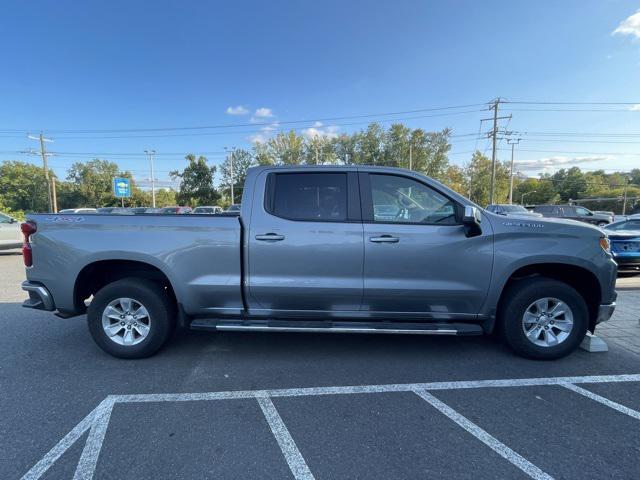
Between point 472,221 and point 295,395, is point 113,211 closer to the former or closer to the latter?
point 295,395

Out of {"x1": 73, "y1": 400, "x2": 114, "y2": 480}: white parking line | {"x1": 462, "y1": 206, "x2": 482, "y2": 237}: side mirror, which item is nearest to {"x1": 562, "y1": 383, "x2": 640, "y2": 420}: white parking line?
{"x1": 462, "y1": 206, "x2": 482, "y2": 237}: side mirror

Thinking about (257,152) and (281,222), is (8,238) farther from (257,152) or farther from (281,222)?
(257,152)

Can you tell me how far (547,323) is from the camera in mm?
3725

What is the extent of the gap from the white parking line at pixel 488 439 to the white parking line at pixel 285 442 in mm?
1233

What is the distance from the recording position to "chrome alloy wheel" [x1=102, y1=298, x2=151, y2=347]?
3.74 meters

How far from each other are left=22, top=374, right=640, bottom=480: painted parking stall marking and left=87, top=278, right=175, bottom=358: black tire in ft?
2.44

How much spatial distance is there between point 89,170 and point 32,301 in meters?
82.2

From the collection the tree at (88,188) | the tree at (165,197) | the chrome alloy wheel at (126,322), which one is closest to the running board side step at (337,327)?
the chrome alloy wheel at (126,322)

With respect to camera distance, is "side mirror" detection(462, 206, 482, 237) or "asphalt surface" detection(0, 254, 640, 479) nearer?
"asphalt surface" detection(0, 254, 640, 479)

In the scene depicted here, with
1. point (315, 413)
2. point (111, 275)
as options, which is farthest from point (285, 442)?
point (111, 275)

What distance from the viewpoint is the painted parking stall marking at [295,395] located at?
223cm

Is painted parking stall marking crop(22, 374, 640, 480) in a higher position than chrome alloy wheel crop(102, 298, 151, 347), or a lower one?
lower

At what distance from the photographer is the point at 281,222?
3.61 m

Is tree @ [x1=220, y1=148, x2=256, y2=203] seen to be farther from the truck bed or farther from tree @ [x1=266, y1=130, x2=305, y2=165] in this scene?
the truck bed
